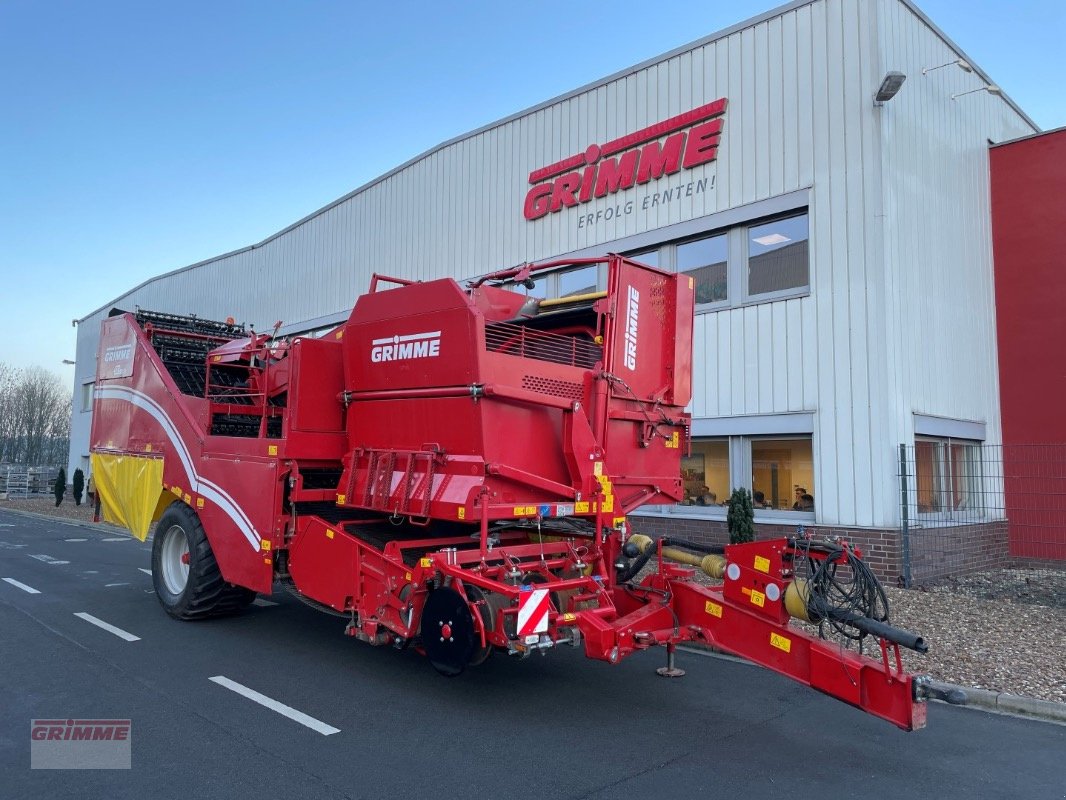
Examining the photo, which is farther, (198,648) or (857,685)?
(198,648)

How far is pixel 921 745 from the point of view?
4.93 metres

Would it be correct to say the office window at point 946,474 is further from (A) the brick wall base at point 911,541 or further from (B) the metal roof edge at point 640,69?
(B) the metal roof edge at point 640,69

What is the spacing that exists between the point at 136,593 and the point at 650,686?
277 inches

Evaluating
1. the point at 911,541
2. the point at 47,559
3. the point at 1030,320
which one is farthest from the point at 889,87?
the point at 47,559

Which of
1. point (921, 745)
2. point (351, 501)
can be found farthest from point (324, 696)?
point (921, 745)

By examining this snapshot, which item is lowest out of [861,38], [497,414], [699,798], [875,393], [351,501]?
Answer: [699,798]

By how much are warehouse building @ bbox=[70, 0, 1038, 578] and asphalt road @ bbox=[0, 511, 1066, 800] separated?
4.83 meters

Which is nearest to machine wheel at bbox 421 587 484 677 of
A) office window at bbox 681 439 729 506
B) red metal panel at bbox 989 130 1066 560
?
office window at bbox 681 439 729 506

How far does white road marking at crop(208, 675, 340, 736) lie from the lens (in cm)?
500

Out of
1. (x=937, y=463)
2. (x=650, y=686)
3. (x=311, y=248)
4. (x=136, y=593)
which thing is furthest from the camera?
(x=311, y=248)

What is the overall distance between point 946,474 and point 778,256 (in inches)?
157

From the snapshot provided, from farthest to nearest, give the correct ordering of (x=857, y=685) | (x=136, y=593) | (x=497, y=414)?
(x=136, y=593) → (x=497, y=414) → (x=857, y=685)

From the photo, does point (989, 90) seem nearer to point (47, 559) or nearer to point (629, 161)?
point (629, 161)

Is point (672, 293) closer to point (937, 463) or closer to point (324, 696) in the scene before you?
point (324, 696)
